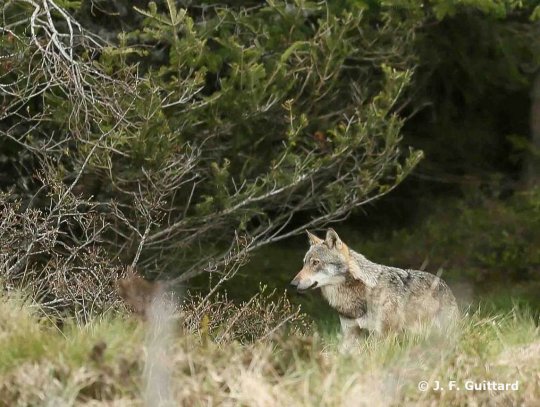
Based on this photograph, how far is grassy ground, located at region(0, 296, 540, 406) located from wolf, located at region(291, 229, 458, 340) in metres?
1.73

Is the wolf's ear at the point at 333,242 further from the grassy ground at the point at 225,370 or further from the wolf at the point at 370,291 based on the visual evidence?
the grassy ground at the point at 225,370

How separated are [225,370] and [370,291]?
126 inches

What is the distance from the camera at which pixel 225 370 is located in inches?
229

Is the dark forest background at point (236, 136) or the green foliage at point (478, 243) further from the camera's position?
the green foliage at point (478, 243)

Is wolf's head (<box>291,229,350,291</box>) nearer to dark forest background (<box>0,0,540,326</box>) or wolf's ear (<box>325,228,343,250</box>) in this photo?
wolf's ear (<box>325,228,343,250</box>)

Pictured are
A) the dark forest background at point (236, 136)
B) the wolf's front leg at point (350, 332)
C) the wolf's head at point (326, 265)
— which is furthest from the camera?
the dark forest background at point (236, 136)

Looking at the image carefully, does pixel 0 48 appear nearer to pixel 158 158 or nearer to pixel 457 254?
pixel 158 158

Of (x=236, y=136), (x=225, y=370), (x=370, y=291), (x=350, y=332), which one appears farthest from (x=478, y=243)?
(x=225, y=370)

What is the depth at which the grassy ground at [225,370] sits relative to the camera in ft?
18.5

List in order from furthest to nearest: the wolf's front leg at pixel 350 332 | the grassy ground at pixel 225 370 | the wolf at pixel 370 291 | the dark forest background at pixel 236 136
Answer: the dark forest background at pixel 236 136 < the wolf at pixel 370 291 < the wolf's front leg at pixel 350 332 < the grassy ground at pixel 225 370

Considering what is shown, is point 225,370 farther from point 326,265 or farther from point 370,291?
point 326,265

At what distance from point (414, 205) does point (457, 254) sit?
321 centimetres

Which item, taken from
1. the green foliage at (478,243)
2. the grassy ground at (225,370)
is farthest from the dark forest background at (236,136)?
the grassy ground at (225,370)

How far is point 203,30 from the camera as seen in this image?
10914 millimetres
